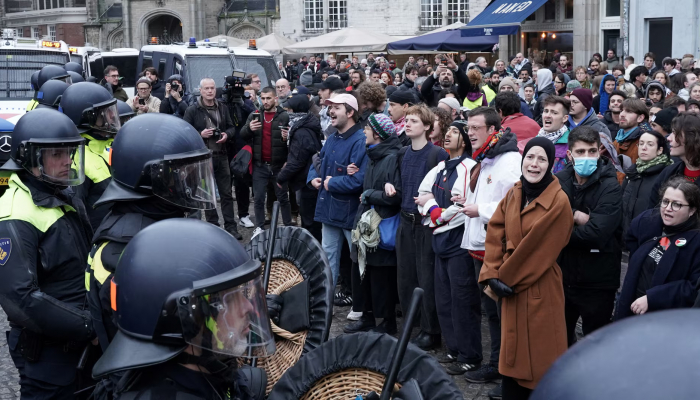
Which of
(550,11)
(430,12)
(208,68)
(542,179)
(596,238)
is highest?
(430,12)

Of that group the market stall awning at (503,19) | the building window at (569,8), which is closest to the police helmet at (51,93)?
the market stall awning at (503,19)

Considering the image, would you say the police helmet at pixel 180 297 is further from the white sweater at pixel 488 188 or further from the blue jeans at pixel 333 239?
the blue jeans at pixel 333 239

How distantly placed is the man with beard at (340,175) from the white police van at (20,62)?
6.97 m

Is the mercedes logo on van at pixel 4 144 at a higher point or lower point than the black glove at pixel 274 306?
higher

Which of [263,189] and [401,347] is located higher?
[401,347]

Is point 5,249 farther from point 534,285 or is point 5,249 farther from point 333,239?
point 333,239

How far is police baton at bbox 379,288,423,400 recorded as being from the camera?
104 inches

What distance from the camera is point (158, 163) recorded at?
3654 millimetres

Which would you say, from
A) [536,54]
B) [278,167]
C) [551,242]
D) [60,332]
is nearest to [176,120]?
[60,332]

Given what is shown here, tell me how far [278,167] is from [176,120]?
6.25 meters

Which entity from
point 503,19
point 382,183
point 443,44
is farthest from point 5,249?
point 443,44

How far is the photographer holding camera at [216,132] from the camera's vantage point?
34.5ft

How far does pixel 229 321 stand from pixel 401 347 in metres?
0.60

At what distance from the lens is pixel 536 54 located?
17.6 metres
